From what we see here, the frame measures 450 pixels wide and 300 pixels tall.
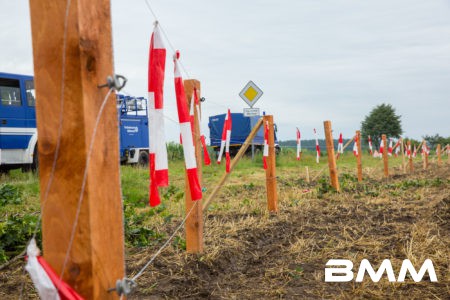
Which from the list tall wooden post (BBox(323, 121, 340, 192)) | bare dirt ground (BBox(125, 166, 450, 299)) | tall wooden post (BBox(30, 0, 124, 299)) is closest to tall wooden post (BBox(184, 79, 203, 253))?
A: bare dirt ground (BBox(125, 166, 450, 299))

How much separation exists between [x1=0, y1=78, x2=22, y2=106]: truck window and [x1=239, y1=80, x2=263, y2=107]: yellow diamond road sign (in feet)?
23.0

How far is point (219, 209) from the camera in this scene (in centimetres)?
822

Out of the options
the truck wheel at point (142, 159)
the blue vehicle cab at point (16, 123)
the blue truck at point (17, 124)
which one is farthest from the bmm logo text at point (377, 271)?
the truck wheel at point (142, 159)

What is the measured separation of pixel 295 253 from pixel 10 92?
12742 millimetres

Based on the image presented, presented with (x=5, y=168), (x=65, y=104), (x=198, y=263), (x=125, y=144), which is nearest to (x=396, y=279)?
(x=198, y=263)

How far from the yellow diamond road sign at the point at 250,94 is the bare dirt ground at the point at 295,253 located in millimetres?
6058

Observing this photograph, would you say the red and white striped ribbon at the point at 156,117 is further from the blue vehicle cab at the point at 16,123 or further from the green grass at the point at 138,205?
the blue vehicle cab at the point at 16,123

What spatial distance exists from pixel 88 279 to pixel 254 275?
→ 2.83 m

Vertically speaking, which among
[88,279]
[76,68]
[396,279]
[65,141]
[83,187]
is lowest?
[396,279]

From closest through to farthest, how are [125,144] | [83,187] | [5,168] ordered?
[83,187] < [5,168] < [125,144]

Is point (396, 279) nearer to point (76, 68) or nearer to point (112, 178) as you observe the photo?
point (112, 178)

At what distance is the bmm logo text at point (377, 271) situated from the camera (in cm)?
430

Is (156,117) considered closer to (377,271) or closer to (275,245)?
(377,271)

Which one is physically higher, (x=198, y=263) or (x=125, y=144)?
(x=125, y=144)
